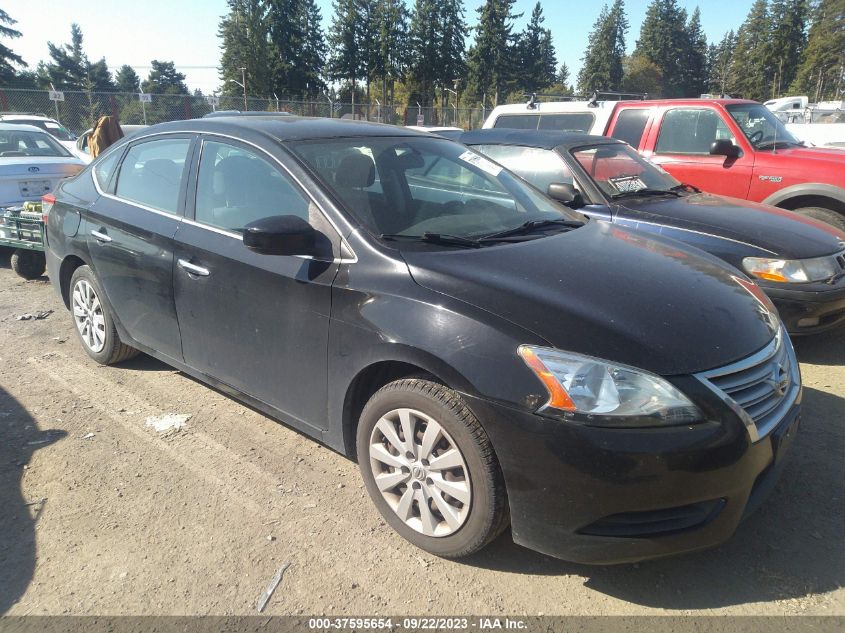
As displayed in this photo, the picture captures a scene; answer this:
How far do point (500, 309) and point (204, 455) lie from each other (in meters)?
1.97

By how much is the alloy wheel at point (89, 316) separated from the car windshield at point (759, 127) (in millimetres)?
6589

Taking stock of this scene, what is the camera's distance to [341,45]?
6197 centimetres

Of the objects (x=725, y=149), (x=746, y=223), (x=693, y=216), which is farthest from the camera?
(x=725, y=149)

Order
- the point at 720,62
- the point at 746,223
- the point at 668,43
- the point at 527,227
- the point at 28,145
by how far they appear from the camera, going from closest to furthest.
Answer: the point at 527,227
the point at 746,223
the point at 28,145
the point at 668,43
the point at 720,62

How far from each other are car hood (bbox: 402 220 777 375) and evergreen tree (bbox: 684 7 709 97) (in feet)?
346

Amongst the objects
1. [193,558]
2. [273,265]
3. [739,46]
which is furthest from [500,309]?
[739,46]

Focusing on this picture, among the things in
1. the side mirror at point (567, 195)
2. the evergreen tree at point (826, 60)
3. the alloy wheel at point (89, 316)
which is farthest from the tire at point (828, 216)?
the evergreen tree at point (826, 60)

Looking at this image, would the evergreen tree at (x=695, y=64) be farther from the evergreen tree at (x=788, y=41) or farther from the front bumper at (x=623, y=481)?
the front bumper at (x=623, y=481)

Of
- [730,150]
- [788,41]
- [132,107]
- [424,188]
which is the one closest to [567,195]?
[424,188]

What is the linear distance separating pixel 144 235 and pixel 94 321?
1158 millimetres

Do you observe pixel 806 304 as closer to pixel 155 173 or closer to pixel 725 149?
pixel 725 149

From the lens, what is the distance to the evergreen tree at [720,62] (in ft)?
335

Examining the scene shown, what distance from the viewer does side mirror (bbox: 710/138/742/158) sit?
21.6 feet

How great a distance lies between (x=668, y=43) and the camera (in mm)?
96875
